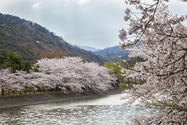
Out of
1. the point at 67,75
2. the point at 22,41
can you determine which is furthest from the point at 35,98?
the point at 22,41

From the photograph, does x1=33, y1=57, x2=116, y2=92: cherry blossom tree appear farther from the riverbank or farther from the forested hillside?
the forested hillside

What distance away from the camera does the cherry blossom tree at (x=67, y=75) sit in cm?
2500

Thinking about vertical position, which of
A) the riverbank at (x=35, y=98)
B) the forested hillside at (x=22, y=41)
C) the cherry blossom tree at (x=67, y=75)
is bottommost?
the riverbank at (x=35, y=98)

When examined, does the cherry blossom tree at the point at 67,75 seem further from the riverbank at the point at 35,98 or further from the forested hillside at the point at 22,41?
the forested hillside at the point at 22,41

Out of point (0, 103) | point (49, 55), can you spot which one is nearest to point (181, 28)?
point (0, 103)

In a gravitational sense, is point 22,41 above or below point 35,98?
above

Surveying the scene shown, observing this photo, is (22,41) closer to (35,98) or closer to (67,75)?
(67,75)

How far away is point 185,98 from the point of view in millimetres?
3330

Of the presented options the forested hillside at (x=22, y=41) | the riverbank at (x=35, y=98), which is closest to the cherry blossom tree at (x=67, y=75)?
the riverbank at (x=35, y=98)

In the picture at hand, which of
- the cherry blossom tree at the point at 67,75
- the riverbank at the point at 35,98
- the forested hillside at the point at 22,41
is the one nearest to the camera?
the riverbank at the point at 35,98

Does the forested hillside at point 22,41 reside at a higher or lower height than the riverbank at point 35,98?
higher

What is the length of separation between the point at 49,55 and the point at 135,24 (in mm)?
51593

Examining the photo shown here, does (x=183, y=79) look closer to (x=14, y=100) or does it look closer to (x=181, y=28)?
(x=181, y=28)

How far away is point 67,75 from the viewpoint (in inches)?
1065
